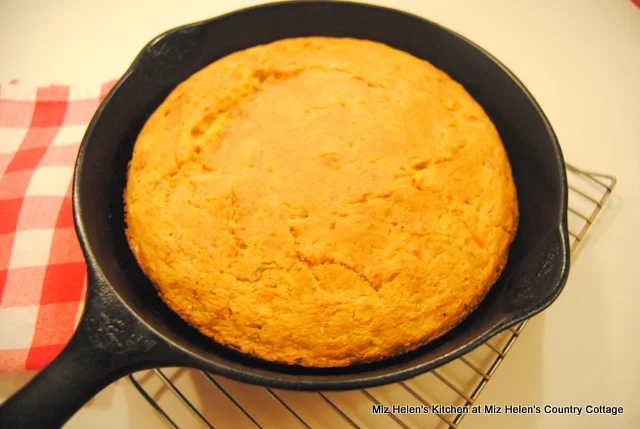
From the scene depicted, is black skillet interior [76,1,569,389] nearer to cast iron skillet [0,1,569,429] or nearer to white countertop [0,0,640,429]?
cast iron skillet [0,1,569,429]

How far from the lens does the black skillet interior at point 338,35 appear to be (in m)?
0.79

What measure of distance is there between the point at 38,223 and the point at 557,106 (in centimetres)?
165

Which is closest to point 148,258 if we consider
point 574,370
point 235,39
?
point 235,39

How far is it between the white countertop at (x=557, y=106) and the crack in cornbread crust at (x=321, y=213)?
34 centimetres

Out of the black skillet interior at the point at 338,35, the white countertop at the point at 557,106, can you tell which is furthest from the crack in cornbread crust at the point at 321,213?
the white countertop at the point at 557,106

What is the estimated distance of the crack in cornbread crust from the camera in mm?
832

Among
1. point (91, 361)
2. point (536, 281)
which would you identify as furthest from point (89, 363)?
point (536, 281)

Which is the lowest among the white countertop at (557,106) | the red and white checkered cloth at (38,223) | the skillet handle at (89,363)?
→ the red and white checkered cloth at (38,223)

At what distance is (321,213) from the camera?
847 millimetres

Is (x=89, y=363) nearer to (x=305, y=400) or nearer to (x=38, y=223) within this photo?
(x=305, y=400)

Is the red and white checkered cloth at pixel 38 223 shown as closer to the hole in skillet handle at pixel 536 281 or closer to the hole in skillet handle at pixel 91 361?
the hole in skillet handle at pixel 91 361

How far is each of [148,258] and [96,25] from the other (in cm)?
128

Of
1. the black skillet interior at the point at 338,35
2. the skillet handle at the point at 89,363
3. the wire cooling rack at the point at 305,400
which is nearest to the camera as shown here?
the skillet handle at the point at 89,363

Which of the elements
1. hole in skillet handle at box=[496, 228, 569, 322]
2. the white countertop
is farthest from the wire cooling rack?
hole in skillet handle at box=[496, 228, 569, 322]
